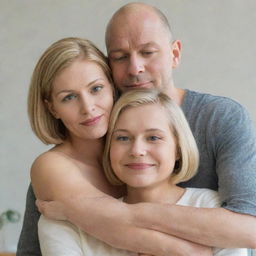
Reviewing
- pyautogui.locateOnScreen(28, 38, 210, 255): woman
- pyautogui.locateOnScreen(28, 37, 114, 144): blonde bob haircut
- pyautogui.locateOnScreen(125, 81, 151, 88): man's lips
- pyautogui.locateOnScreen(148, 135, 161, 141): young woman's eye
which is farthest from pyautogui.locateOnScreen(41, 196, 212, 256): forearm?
pyautogui.locateOnScreen(125, 81, 151, 88): man's lips

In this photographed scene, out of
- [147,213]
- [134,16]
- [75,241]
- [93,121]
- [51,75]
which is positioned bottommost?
Answer: [75,241]

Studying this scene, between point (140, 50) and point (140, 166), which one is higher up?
point (140, 50)

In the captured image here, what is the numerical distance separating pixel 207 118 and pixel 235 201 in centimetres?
35

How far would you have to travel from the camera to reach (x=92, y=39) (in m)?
3.15

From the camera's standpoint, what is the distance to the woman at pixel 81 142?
131 cm

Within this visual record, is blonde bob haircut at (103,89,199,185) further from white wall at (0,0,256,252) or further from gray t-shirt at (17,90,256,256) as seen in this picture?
white wall at (0,0,256,252)

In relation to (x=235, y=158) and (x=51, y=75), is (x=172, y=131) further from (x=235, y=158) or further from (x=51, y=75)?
(x=51, y=75)

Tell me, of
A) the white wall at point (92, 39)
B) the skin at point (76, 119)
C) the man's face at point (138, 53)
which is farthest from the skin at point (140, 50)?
the white wall at point (92, 39)

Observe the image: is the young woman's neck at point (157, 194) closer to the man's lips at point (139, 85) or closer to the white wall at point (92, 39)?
the man's lips at point (139, 85)

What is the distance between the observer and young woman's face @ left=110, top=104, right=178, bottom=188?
138 centimetres

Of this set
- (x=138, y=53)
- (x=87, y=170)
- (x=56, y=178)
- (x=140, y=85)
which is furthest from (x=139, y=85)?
(x=56, y=178)

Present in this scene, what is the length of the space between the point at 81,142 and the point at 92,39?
170 centimetres

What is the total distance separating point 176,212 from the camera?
1312 mm

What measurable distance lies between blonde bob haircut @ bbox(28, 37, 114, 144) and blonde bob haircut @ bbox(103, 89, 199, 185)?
0.53ft
